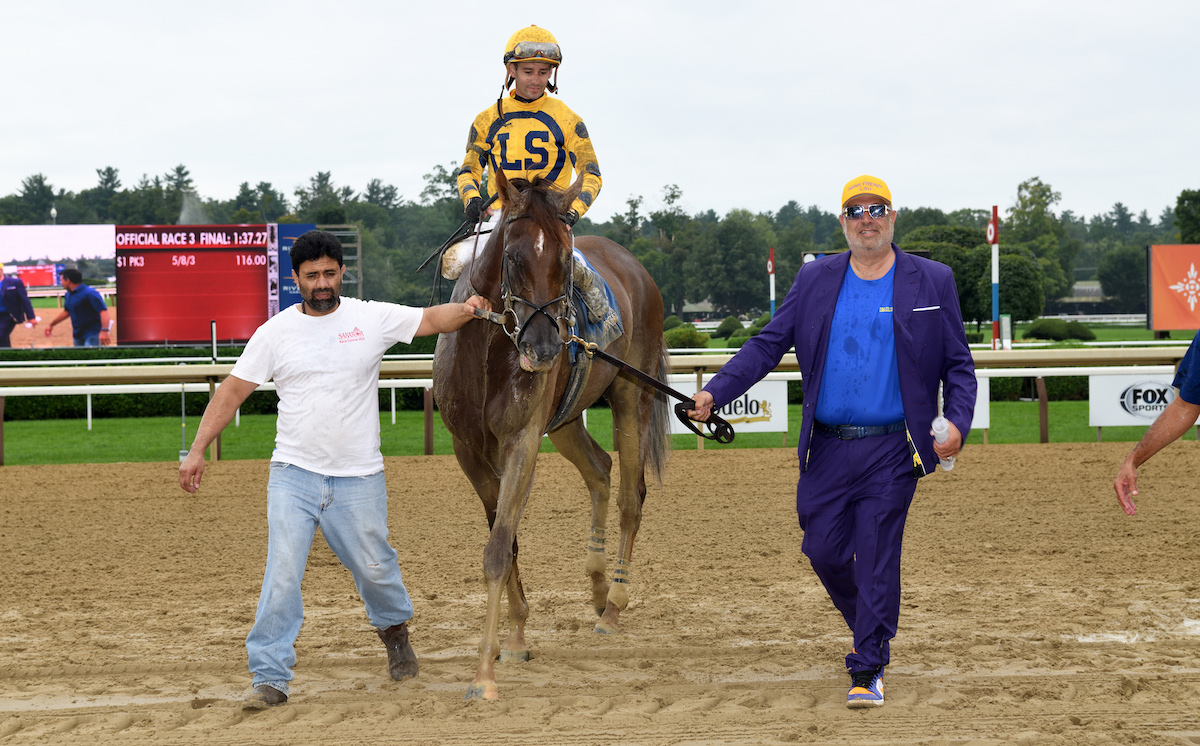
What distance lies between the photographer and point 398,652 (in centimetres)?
376

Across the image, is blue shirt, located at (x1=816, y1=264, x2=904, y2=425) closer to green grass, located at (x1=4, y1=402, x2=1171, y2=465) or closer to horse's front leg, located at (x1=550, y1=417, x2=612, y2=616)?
horse's front leg, located at (x1=550, y1=417, x2=612, y2=616)

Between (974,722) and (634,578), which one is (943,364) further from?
(634,578)

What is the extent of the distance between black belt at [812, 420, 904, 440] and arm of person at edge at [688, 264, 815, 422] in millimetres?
337

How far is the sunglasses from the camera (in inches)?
139

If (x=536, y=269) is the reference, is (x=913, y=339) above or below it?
below

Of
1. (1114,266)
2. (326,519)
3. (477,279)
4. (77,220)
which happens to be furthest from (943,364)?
(77,220)

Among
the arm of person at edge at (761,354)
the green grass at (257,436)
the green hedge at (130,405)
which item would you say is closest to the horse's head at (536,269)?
the arm of person at edge at (761,354)

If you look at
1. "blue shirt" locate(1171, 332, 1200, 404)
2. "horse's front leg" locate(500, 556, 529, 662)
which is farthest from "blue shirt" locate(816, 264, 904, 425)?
"horse's front leg" locate(500, 556, 529, 662)

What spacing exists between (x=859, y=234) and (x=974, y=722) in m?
1.67

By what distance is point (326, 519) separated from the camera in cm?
355

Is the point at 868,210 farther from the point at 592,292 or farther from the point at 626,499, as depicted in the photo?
the point at 626,499

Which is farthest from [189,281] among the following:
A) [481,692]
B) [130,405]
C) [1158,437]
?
[1158,437]

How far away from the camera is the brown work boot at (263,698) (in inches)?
132

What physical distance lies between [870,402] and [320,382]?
1.93 meters
